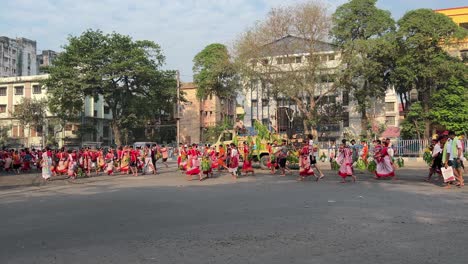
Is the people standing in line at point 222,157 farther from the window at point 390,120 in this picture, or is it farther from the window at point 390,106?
the window at point 390,106

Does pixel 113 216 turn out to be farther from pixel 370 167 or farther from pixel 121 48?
pixel 121 48

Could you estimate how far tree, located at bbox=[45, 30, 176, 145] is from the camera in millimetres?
43656

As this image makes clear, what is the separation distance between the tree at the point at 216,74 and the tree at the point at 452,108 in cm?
1673

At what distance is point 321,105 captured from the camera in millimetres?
44156

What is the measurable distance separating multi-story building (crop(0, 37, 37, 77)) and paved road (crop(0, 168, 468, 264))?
2711 inches

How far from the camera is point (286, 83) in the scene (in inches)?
1393

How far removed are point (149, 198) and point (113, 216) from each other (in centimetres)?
297

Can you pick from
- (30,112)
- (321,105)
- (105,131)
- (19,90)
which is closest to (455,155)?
(321,105)

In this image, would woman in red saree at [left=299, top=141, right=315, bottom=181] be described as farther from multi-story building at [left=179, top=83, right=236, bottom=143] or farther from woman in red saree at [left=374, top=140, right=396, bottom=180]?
multi-story building at [left=179, top=83, right=236, bottom=143]

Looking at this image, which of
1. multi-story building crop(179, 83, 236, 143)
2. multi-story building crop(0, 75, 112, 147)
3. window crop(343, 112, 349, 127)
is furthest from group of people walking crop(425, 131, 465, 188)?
multi-story building crop(179, 83, 236, 143)

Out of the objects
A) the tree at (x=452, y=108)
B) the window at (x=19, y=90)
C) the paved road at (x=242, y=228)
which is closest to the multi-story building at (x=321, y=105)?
the tree at (x=452, y=108)

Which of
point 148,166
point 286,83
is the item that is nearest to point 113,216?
point 148,166

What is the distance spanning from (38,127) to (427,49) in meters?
46.0

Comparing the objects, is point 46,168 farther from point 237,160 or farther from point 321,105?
point 321,105
